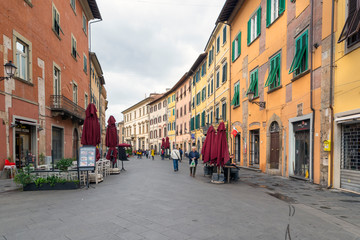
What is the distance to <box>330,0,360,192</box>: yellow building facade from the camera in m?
8.45

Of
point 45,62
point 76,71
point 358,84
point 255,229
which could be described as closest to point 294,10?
point 358,84

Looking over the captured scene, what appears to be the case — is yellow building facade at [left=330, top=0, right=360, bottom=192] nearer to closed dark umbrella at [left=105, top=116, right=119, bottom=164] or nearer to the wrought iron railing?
closed dark umbrella at [left=105, top=116, right=119, bottom=164]

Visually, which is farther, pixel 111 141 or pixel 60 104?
pixel 60 104

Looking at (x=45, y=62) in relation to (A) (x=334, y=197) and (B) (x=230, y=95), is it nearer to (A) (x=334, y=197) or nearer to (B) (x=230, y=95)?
(B) (x=230, y=95)

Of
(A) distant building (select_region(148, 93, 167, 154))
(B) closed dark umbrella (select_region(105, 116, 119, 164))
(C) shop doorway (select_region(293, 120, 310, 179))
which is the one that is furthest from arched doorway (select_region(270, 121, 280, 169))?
(A) distant building (select_region(148, 93, 167, 154))

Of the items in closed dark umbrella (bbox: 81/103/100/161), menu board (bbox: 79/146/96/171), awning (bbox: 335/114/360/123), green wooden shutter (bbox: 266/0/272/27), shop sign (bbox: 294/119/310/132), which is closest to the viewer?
awning (bbox: 335/114/360/123)

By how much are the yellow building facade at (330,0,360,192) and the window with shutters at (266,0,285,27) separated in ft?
15.6

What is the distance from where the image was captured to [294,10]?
12391mm

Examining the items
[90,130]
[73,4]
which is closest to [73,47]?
[73,4]

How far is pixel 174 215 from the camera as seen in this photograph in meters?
5.49

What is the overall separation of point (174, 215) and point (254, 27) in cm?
1485

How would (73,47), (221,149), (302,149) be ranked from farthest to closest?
(73,47) < (302,149) < (221,149)

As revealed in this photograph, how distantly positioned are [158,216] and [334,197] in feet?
18.6

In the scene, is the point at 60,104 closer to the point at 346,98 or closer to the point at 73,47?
the point at 73,47
